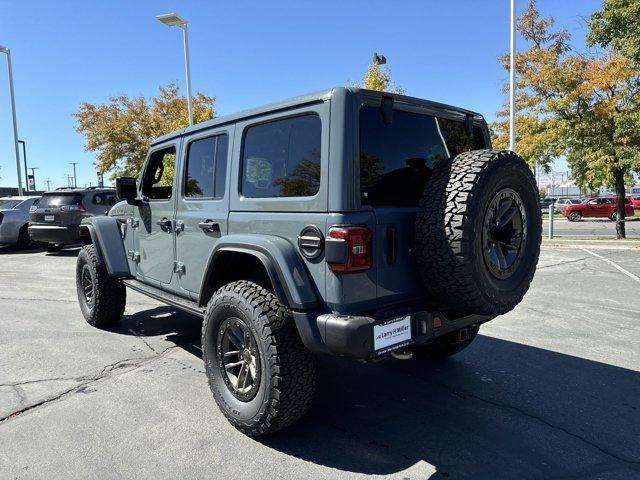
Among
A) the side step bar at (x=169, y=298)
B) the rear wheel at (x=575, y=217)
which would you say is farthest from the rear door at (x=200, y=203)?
the rear wheel at (x=575, y=217)

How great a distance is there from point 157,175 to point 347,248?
2.99 metres

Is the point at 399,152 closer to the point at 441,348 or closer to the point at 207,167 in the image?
the point at 207,167

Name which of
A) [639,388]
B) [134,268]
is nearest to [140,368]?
[134,268]

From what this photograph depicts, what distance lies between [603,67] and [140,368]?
1579cm

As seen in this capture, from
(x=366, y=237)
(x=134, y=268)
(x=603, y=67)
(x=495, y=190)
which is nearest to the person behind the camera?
(x=366, y=237)

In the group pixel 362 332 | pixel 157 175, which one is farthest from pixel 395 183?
pixel 157 175

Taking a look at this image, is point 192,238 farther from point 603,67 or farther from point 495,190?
point 603,67

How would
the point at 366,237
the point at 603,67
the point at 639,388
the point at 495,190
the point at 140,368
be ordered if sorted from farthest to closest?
1. the point at 603,67
2. the point at 140,368
3. the point at 639,388
4. the point at 495,190
5. the point at 366,237

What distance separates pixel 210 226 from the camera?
345 cm

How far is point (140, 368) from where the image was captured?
421 cm

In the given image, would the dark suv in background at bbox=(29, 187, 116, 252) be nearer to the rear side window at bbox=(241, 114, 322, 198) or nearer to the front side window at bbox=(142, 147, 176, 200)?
the front side window at bbox=(142, 147, 176, 200)

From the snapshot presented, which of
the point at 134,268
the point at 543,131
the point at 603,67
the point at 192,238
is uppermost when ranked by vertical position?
the point at 603,67

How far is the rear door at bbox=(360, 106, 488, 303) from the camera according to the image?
2723mm

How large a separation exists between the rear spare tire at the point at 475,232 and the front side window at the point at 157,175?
2761 mm
